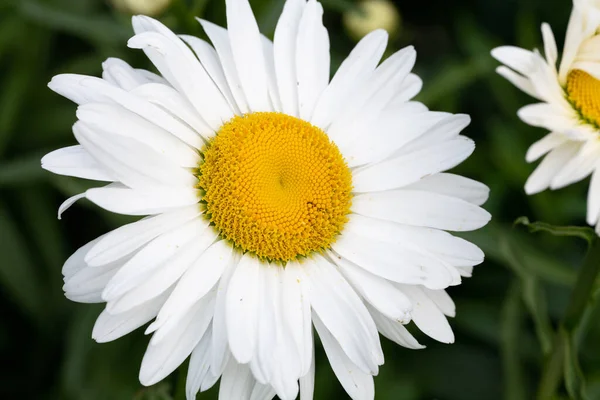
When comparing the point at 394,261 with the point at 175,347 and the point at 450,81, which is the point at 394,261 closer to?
the point at 175,347

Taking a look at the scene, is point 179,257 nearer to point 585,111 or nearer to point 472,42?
point 585,111

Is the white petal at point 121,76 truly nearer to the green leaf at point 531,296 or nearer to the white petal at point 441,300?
the white petal at point 441,300

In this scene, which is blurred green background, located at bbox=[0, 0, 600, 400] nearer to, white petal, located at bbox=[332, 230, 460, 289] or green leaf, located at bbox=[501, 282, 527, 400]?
green leaf, located at bbox=[501, 282, 527, 400]

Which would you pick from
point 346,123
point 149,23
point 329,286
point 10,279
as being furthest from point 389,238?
point 10,279

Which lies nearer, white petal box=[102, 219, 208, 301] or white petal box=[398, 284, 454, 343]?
A: white petal box=[102, 219, 208, 301]

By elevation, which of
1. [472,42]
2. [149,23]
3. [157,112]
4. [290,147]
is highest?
[149,23]

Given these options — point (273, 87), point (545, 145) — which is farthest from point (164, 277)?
point (545, 145)

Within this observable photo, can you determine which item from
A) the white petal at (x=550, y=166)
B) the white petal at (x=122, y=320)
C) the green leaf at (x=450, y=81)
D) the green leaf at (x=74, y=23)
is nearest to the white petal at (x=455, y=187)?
the white petal at (x=550, y=166)

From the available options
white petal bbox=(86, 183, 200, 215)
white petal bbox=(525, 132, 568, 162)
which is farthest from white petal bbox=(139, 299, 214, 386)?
white petal bbox=(525, 132, 568, 162)
